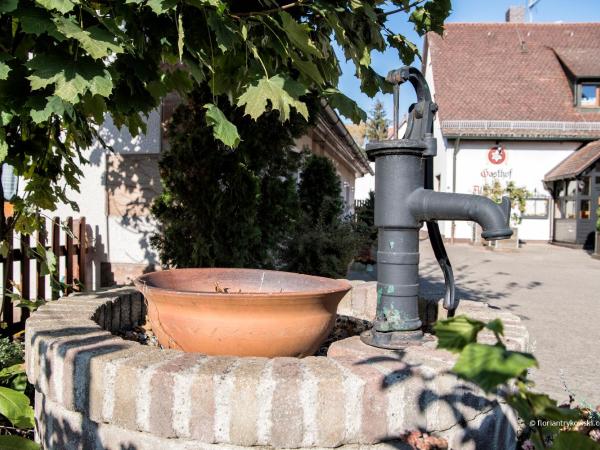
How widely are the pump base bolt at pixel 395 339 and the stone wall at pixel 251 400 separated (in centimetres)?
15

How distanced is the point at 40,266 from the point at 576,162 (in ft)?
66.3

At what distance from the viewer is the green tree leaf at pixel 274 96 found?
1.91 metres

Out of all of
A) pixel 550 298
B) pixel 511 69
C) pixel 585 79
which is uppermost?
pixel 511 69

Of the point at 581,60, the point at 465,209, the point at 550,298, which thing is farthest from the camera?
the point at 581,60

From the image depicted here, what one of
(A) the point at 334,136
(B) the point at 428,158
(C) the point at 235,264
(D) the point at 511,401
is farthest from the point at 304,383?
(A) the point at 334,136

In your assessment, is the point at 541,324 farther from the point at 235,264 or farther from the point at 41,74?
the point at 41,74

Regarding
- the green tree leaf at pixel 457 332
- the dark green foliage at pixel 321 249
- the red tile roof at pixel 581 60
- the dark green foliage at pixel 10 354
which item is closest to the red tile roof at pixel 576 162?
the red tile roof at pixel 581 60

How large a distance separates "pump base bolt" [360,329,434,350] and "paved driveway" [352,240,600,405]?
0.78 metres

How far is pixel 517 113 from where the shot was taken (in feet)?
72.1

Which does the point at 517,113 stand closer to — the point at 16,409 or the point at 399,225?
the point at 399,225

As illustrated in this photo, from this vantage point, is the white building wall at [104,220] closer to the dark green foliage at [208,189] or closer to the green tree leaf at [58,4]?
the dark green foliage at [208,189]

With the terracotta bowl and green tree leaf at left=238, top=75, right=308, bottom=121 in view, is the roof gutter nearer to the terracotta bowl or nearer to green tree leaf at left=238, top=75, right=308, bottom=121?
green tree leaf at left=238, top=75, right=308, bottom=121

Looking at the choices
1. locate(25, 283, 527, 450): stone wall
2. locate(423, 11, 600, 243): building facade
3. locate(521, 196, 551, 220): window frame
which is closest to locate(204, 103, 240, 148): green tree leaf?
locate(25, 283, 527, 450): stone wall

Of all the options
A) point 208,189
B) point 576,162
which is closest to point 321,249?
point 208,189
